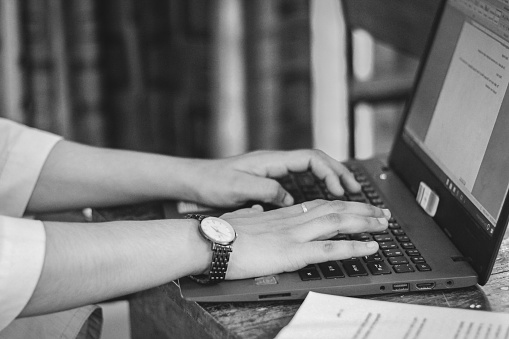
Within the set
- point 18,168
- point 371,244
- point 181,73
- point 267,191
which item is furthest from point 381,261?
point 181,73

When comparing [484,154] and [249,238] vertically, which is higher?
[484,154]

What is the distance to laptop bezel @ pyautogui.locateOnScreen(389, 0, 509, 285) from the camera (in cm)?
88

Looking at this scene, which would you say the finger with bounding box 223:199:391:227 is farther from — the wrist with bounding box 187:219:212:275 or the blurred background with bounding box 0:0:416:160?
the blurred background with bounding box 0:0:416:160

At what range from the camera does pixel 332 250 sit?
91cm

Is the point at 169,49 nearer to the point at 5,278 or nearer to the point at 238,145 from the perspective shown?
the point at 238,145

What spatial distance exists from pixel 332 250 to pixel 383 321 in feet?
0.43

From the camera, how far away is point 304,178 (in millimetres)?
1229

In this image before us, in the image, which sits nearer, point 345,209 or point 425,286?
point 425,286

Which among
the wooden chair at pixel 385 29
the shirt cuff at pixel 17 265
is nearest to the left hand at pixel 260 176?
the shirt cuff at pixel 17 265

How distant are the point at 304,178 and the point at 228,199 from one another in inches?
6.6

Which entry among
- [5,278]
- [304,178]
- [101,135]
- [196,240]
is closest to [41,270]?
[5,278]

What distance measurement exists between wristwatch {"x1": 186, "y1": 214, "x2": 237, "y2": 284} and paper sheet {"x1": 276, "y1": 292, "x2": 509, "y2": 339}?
11 cm

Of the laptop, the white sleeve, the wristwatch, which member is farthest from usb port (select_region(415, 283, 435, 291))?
Answer: the white sleeve

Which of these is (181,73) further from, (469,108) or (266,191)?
(469,108)
